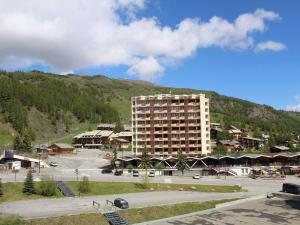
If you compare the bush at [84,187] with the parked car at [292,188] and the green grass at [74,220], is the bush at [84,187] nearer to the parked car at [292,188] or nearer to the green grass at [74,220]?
the green grass at [74,220]

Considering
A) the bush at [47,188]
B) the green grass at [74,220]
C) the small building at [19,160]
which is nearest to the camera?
the green grass at [74,220]

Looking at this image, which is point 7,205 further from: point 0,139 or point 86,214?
point 0,139

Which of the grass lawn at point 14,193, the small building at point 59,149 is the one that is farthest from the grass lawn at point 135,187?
the small building at point 59,149

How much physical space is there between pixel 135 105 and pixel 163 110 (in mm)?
11201

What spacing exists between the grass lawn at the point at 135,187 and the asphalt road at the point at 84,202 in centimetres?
477

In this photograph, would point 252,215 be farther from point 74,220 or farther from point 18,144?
point 18,144

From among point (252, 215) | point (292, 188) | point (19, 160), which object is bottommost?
point (252, 215)

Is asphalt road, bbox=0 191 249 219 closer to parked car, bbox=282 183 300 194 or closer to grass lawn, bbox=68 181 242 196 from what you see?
grass lawn, bbox=68 181 242 196

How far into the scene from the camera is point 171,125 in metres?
160

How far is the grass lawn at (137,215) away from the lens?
58219 millimetres

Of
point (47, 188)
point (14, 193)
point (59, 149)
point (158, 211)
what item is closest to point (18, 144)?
point (59, 149)

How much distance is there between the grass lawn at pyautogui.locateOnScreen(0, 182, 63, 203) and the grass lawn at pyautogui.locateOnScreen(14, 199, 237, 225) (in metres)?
20.5

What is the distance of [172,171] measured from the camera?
135 metres

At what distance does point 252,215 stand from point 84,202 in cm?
2983
